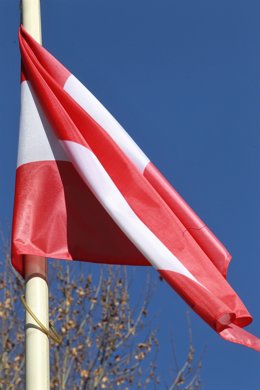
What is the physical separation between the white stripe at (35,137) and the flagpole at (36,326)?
51 centimetres

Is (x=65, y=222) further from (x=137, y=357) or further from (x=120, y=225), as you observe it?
(x=137, y=357)

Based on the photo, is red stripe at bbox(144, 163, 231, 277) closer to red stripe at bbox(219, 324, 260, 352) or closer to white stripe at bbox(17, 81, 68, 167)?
red stripe at bbox(219, 324, 260, 352)

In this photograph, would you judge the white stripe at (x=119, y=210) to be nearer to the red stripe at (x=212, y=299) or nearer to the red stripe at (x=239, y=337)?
the red stripe at (x=212, y=299)

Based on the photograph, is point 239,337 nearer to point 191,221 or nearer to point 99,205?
point 191,221

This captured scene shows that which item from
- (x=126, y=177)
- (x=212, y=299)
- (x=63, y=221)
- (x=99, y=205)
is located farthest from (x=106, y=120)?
(x=212, y=299)

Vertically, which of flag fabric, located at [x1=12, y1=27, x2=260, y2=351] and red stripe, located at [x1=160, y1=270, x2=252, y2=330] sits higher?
flag fabric, located at [x1=12, y1=27, x2=260, y2=351]

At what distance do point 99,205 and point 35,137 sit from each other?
0.44m

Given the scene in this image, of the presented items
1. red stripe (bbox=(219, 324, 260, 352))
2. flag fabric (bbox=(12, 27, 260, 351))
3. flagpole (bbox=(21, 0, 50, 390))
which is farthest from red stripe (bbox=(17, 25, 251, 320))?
flagpole (bbox=(21, 0, 50, 390))

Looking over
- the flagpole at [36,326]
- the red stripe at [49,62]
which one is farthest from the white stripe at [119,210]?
the red stripe at [49,62]

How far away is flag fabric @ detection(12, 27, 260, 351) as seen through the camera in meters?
4.62

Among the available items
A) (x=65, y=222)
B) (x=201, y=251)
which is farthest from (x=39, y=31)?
(x=201, y=251)

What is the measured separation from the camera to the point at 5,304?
429 inches

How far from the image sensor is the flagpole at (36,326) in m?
4.36

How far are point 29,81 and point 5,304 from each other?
19.8ft
